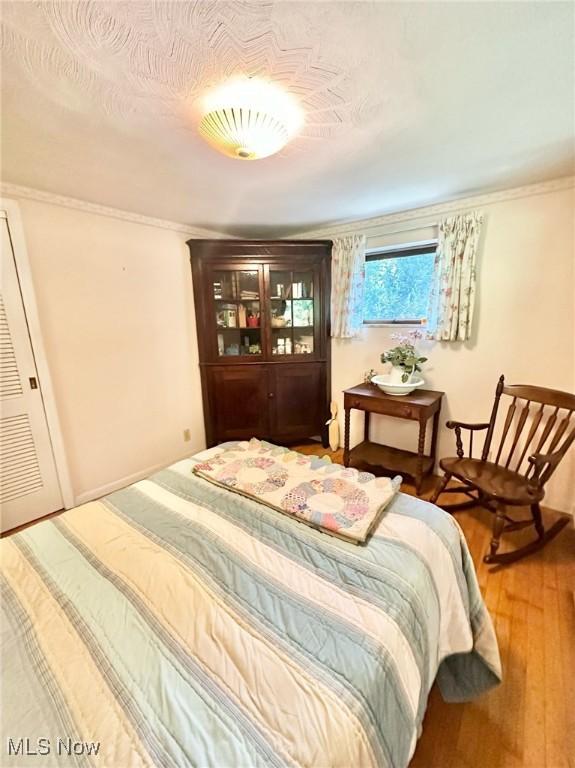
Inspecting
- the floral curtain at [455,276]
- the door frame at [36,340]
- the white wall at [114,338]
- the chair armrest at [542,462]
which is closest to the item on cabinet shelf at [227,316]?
the white wall at [114,338]

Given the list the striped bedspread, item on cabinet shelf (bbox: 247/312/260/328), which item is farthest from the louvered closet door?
item on cabinet shelf (bbox: 247/312/260/328)

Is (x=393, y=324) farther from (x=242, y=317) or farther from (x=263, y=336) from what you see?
(x=242, y=317)

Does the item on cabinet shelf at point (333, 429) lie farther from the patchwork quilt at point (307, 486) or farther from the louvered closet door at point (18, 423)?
the louvered closet door at point (18, 423)

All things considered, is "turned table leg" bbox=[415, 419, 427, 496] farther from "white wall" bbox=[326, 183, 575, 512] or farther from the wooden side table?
"white wall" bbox=[326, 183, 575, 512]

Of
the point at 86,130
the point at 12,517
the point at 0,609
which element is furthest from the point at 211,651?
the point at 12,517

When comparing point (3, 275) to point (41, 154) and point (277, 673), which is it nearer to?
point (41, 154)

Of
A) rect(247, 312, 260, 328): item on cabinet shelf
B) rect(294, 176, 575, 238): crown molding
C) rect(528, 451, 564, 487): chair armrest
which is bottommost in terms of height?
rect(528, 451, 564, 487): chair armrest

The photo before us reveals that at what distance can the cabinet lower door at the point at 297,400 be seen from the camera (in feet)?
10.1

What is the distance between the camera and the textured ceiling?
896 mm

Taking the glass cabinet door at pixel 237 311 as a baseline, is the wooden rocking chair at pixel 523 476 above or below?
below

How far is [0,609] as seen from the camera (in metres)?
0.90

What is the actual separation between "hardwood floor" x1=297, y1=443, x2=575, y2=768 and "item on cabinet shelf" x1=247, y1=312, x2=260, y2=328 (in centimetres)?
249

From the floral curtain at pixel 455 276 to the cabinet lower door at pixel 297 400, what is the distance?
46.3 inches

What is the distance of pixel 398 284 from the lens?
278 centimetres
